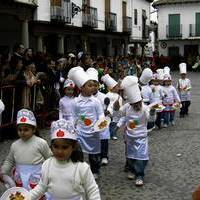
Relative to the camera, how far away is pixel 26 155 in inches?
199

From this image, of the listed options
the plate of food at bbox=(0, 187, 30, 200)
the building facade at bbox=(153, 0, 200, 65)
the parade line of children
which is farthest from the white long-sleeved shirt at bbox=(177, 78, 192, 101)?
the building facade at bbox=(153, 0, 200, 65)

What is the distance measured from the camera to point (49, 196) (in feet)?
13.6

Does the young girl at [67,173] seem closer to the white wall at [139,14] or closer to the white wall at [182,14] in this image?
the white wall at [139,14]

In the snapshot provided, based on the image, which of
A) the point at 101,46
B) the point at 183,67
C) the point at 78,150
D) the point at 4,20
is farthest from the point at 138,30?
the point at 78,150

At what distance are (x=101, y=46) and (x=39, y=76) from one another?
72.8ft

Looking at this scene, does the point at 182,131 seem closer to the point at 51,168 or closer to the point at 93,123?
the point at 93,123

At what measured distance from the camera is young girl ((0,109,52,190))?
16.4 ft

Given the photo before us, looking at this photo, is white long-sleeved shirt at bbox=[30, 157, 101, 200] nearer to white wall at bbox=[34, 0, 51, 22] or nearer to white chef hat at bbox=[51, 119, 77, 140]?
white chef hat at bbox=[51, 119, 77, 140]

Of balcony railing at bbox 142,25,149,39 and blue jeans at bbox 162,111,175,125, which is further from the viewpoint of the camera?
balcony railing at bbox 142,25,149,39

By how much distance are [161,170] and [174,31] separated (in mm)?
42602

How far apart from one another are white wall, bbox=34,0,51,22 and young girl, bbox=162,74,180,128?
10021mm

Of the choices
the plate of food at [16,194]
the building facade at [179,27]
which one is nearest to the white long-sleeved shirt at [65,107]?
the plate of food at [16,194]

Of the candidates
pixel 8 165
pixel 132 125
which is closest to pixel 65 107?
pixel 132 125

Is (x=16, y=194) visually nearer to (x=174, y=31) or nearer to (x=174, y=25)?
(x=174, y=31)
